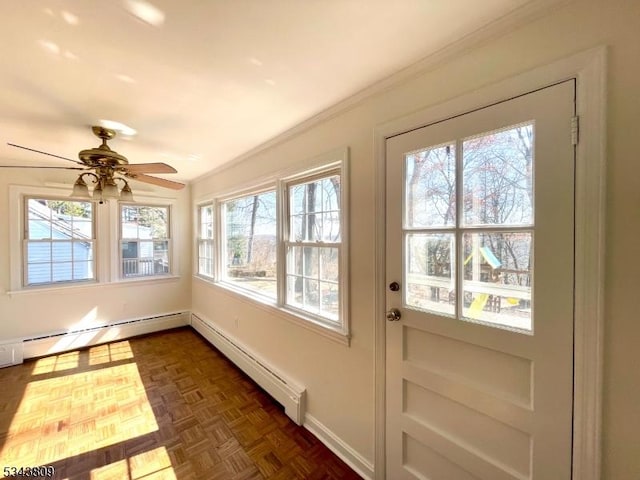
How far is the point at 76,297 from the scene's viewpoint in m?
3.48

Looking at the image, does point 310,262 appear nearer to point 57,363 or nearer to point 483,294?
point 483,294

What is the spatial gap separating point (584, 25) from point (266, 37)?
119cm

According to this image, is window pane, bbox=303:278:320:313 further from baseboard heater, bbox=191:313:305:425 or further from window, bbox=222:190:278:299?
baseboard heater, bbox=191:313:305:425

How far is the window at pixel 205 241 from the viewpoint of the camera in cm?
391

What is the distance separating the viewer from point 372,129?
62.5 inches

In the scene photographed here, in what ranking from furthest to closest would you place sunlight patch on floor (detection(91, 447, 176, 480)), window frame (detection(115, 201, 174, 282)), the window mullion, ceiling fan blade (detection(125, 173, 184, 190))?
window frame (detection(115, 201, 174, 282)) → ceiling fan blade (detection(125, 173, 184, 190)) → sunlight patch on floor (detection(91, 447, 176, 480)) → the window mullion

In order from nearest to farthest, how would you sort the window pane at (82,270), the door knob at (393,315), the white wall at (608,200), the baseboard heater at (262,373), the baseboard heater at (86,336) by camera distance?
the white wall at (608,200), the door knob at (393,315), the baseboard heater at (262,373), the baseboard heater at (86,336), the window pane at (82,270)

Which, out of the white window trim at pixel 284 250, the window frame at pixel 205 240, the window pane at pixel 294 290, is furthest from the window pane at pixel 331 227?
the window frame at pixel 205 240

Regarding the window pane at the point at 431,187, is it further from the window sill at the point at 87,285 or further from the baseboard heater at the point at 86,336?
the baseboard heater at the point at 86,336

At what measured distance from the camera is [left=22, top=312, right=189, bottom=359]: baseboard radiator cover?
10.4 ft

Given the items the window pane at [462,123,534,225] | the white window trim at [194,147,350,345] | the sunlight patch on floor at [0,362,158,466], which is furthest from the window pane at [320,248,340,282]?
the sunlight patch on floor at [0,362,158,466]

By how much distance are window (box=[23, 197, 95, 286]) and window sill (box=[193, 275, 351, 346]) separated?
Result: 1993 millimetres

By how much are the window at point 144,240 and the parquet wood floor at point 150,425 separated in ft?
4.41

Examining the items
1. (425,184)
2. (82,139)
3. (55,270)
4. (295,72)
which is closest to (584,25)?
(425,184)
